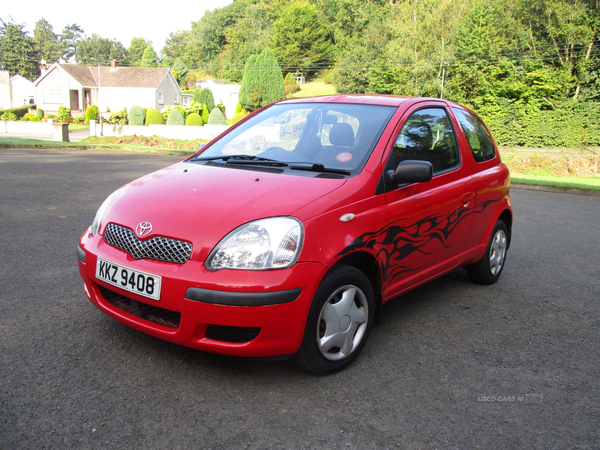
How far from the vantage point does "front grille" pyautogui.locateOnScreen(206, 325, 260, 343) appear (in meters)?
2.68

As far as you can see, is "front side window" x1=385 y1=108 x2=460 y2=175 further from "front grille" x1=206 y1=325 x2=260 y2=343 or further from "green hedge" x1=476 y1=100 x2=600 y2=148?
"green hedge" x1=476 y1=100 x2=600 y2=148

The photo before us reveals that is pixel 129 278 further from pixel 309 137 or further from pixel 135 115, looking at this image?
pixel 135 115

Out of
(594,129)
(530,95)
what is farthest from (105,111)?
(594,129)

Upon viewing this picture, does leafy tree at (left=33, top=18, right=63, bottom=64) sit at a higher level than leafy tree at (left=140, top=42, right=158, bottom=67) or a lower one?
higher

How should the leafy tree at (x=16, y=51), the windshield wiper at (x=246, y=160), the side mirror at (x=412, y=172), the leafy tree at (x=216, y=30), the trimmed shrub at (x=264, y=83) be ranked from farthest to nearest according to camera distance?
the leafy tree at (x=216, y=30), the leafy tree at (x=16, y=51), the trimmed shrub at (x=264, y=83), the windshield wiper at (x=246, y=160), the side mirror at (x=412, y=172)

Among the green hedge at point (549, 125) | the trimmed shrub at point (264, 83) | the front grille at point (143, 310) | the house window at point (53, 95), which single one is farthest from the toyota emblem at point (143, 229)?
the house window at point (53, 95)

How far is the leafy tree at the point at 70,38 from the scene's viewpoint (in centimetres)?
14538

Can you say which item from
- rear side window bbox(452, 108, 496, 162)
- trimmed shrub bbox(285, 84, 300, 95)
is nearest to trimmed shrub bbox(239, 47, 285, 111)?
trimmed shrub bbox(285, 84, 300, 95)

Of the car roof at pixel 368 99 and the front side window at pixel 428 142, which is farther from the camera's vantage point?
the car roof at pixel 368 99

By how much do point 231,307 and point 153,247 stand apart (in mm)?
592

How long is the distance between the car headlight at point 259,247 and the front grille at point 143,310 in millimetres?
383

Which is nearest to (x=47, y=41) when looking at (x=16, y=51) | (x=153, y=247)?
(x=16, y=51)

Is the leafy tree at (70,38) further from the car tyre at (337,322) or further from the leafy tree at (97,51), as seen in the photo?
the car tyre at (337,322)

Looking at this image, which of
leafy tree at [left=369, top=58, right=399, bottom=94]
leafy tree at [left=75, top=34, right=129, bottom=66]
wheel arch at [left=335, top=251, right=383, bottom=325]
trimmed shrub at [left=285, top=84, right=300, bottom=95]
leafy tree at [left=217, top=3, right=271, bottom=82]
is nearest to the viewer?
wheel arch at [left=335, top=251, right=383, bottom=325]
